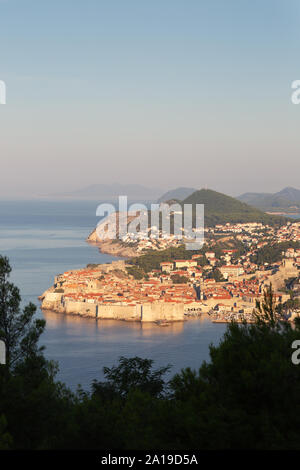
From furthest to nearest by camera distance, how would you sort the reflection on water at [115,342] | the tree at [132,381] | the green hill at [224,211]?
the green hill at [224,211] → the reflection on water at [115,342] → the tree at [132,381]

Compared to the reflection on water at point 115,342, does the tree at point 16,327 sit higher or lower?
higher

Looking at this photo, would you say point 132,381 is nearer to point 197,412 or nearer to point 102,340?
point 197,412

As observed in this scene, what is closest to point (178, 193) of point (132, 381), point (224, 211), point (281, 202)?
point (281, 202)

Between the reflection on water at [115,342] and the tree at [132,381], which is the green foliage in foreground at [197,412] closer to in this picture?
the tree at [132,381]

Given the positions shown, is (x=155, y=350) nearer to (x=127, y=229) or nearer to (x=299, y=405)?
(x=299, y=405)

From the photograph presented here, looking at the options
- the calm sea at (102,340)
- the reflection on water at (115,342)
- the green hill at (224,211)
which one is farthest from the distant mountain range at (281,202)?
the reflection on water at (115,342)
